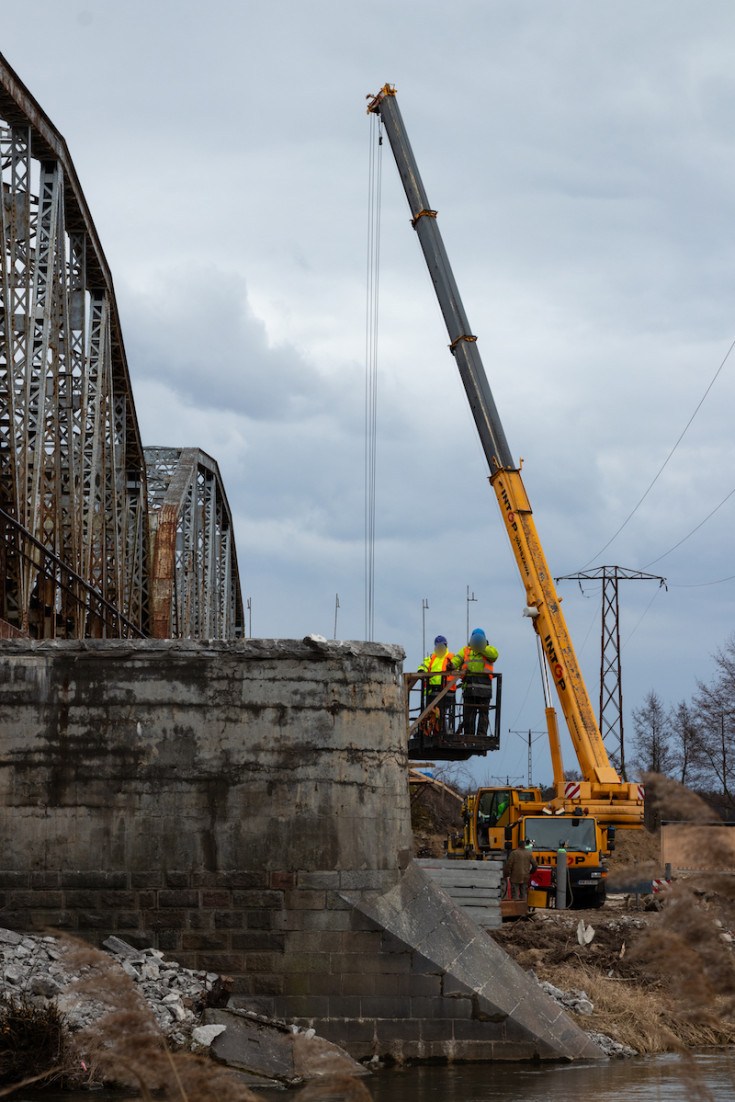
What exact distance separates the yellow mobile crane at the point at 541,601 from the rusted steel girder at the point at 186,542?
30.6 ft

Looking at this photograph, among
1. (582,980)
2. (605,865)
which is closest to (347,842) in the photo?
(582,980)

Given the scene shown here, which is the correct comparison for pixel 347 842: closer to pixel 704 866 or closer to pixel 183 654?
pixel 183 654

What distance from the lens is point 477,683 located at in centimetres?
2570

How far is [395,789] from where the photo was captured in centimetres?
1219

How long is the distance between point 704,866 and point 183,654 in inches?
324

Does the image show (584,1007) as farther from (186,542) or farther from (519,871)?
(186,542)

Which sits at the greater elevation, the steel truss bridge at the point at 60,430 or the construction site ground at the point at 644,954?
the steel truss bridge at the point at 60,430

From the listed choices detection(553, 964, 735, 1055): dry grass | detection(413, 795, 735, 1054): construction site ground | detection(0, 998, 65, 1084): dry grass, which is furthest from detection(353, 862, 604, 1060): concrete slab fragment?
detection(0, 998, 65, 1084): dry grass

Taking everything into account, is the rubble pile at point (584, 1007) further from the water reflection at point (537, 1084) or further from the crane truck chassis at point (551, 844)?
the crane truck chassis at point (551, 844)

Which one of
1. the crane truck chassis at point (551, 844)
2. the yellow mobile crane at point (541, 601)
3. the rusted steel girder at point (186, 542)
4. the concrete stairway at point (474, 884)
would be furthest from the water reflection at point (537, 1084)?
the rusted steel girder at point (186, 542)

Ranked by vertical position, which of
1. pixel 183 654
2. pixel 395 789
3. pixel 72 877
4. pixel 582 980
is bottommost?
pixel 582 980

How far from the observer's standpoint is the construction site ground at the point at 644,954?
386 centimetres

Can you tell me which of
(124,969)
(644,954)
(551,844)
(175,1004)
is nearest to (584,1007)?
(175,1004)

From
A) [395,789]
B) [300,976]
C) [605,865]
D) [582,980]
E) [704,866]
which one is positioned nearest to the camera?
→ [704,866]
